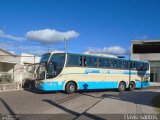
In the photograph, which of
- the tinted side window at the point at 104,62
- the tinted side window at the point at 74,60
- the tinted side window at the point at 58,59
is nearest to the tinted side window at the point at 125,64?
the tinted side window at the point at 104,62

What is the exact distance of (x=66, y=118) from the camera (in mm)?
10398

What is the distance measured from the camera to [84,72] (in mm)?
22328

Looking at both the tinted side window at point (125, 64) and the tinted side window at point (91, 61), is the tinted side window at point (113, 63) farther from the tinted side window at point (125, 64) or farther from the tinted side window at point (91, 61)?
the tinted side window at point (91, 61)

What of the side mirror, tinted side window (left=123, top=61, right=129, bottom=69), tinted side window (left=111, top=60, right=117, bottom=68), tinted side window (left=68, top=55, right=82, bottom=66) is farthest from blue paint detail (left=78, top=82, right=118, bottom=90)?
the side mirror

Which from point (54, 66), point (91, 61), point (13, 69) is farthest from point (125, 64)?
point (13, 69)

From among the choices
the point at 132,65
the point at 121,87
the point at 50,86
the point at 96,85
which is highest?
the point at 132,65

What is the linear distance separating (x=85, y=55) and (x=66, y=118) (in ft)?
40.1

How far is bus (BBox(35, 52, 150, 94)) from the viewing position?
813 inches

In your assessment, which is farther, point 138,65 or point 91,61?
point 138,65

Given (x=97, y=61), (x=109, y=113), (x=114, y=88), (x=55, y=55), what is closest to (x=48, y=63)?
(x=55, y=55)

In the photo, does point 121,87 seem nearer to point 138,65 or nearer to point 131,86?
point 131,86

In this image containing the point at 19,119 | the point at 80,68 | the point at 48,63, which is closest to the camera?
the point at 19,119

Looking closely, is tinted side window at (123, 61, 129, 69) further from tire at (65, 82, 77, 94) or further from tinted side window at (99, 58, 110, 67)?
tire at (65, 82, 77, 94)

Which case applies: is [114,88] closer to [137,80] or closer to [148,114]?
[137,80]
